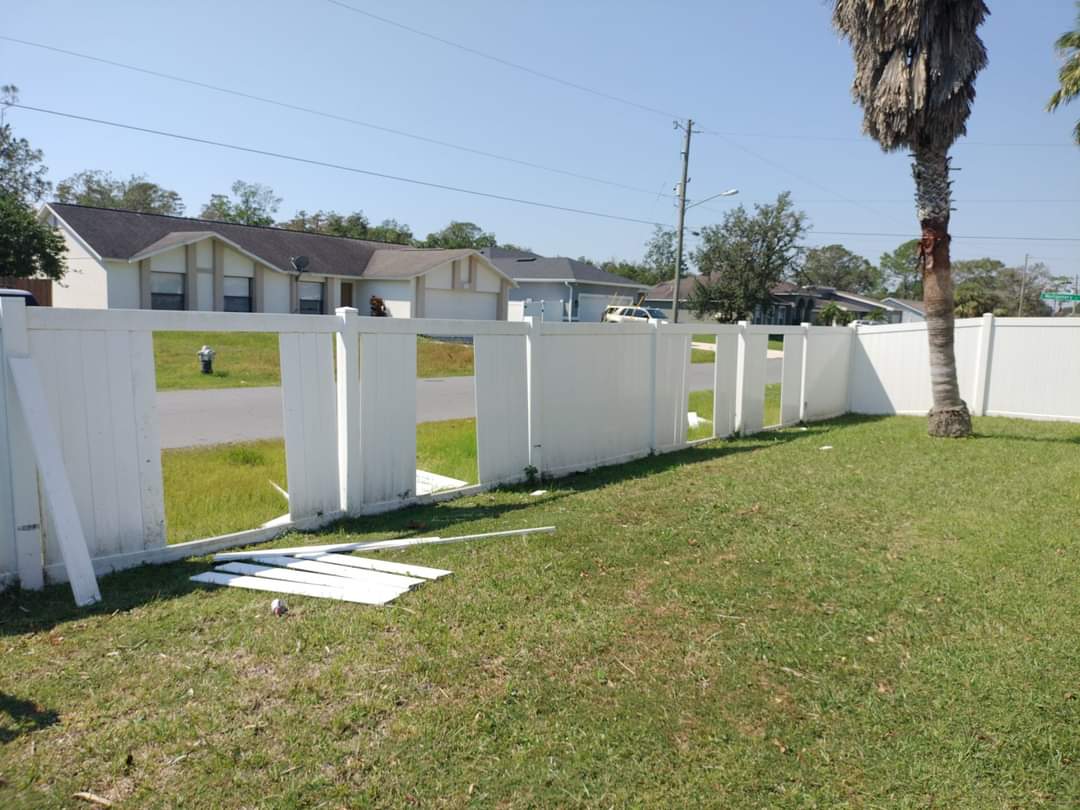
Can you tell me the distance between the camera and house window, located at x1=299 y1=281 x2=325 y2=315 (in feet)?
105

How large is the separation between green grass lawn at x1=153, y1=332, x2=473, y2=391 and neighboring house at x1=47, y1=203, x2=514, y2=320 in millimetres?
2744

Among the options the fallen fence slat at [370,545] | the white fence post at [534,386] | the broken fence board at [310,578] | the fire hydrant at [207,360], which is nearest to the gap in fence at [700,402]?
the white fence post at [534,386]

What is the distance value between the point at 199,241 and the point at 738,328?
72.8 feet

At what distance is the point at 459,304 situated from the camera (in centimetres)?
3569

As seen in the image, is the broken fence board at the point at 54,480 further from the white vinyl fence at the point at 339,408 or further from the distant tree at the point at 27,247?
the distant tree at the point at 27,247

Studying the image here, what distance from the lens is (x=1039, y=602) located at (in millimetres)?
4754

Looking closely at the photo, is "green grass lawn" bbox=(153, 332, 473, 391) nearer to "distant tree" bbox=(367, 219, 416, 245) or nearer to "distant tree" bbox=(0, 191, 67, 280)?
"distant tree" bbox=(0, 191, 67, 280)

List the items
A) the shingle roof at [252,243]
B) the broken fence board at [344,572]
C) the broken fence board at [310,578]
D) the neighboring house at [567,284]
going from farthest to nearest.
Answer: the neighboring house at [567,284]
the shingle roof at [252,243]
the broken fence board at [344,572]
the broken fence board at [310,578]

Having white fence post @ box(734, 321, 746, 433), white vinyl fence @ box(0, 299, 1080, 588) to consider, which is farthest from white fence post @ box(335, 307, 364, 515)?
white fence post @ box(734, 321, 746, 433)

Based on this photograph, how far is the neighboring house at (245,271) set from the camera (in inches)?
1050

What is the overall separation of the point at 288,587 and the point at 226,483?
231cm

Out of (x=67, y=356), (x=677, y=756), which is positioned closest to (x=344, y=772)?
(x=677, y=756)

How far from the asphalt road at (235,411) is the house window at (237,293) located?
13.8 metres

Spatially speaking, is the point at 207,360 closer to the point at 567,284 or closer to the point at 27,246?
the point at 27,246
